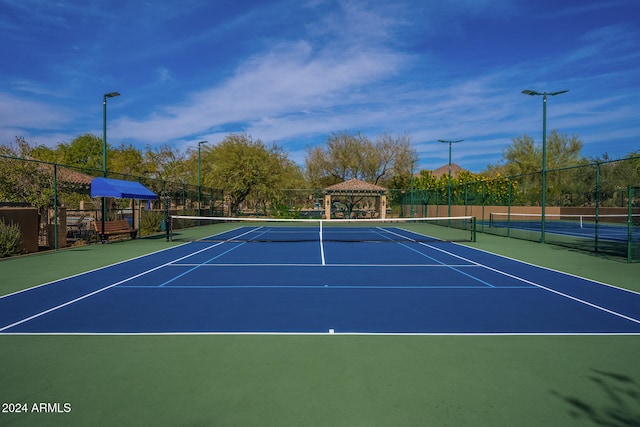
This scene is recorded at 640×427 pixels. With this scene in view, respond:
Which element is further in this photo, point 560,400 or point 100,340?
point 100,340

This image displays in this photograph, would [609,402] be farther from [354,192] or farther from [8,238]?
[354,192]

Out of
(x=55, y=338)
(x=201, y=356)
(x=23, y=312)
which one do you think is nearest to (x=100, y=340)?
(x=55, y=338)

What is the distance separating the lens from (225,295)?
8.29 m

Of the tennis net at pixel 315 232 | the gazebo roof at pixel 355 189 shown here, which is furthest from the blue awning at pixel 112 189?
the gazebo roof at pixel 355 189

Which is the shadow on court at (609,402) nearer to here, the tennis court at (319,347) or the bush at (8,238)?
the tennis court at (319,347)

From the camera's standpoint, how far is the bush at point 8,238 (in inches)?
518

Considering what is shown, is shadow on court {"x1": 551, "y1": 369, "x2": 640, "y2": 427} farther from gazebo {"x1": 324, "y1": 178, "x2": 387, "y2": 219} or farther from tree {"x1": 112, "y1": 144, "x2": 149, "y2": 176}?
tree {"x1": 112, "y1": 144, "x2": 149, "y2": 176}

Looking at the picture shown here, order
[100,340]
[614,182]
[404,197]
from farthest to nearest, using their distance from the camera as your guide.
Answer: [404,197], [614,182], [100,340]

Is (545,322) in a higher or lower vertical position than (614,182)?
lower

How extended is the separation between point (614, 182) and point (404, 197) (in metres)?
16.7

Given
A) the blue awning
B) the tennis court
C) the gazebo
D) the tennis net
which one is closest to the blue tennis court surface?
the tennis court

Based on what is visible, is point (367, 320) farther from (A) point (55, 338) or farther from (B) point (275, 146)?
(B) point (275, 146)

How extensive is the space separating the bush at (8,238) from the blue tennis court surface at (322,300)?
414cm

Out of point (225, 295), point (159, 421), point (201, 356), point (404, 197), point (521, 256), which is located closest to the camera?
point (159, 421)
